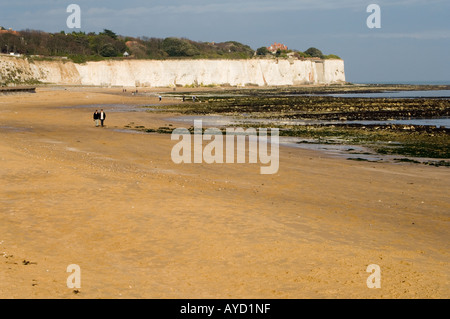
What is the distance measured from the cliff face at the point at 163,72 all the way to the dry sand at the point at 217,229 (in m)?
85.5

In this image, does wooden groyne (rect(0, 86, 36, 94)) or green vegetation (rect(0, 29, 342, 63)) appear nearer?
wooden groyne (rect(0, 86, 36, 94))

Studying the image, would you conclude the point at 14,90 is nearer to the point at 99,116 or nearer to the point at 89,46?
the point at 99,116

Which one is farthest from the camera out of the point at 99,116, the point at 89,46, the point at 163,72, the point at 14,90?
the point at 89,46

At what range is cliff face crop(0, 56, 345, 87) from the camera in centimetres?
10550

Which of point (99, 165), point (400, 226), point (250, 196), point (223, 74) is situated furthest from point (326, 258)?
point (223, 74)

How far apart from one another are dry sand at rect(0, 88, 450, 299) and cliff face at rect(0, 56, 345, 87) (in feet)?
280

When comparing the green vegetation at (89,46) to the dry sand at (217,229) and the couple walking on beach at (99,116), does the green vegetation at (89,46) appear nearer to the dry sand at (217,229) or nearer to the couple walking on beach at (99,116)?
the couple walking on beach at (99,116)

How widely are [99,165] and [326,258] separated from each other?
37.1ft

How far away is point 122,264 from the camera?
30.3 feet

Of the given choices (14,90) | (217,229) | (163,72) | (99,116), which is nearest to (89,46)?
(163,72)

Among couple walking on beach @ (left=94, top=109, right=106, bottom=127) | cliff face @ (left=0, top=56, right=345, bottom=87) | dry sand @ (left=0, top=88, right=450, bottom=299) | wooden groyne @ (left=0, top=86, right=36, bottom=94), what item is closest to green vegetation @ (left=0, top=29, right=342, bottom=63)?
cliff face @ (left=0, top=56, right=345, bottom=87)

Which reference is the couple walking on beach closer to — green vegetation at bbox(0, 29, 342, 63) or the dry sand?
the dry sand

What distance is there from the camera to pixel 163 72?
13925cm

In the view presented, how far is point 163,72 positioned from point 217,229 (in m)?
131
